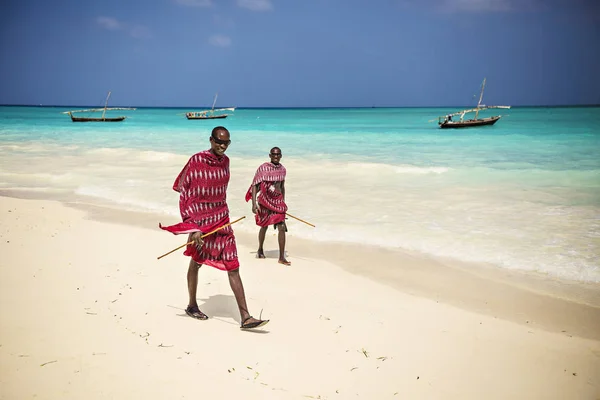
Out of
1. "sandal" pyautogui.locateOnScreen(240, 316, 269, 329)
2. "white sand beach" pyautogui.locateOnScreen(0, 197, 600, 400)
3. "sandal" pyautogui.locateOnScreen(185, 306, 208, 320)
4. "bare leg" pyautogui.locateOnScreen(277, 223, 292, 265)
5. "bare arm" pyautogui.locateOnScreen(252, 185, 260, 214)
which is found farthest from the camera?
"bare leg" pyautogui.locateOnScreen(277, 223, 292, 265)

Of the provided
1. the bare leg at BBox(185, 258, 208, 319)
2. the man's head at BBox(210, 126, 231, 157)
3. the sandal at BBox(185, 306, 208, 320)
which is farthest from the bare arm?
the man's head at BBox(210, 126, 231, 157)

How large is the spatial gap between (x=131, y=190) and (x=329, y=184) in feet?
17.3

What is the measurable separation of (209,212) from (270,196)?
6.70ft

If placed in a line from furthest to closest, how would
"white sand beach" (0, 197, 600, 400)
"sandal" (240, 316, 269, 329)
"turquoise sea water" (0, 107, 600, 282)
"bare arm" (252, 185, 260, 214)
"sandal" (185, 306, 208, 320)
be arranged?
1. "turquoise sea water" (0, 107, 600, 282)
2. "bare arm" (252, 185, 260, 214)
3. "sandal" (185, 306, 208, 320)
4. "sandal" (240, 316, 269, 329)
5. "white sand beach" (0, 197, 600, 400)

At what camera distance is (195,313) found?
3904mm

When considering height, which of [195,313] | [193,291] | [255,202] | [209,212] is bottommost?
[195,313]

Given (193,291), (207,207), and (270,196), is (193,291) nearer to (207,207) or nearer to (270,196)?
(207,207)

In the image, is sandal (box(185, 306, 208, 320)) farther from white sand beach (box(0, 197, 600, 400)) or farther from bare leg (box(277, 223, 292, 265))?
bare leg (box(277, 223, 292, 265))

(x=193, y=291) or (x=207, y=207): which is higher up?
(x=207, y=207)

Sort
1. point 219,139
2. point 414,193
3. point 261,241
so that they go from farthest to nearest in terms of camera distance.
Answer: point 414,193 < point 261,241 < point 219,139

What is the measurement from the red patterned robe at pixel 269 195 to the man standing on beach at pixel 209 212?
6.11 ft

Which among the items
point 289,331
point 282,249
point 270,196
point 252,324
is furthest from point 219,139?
point 282,249

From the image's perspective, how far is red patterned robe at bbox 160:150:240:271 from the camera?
3.61 meters

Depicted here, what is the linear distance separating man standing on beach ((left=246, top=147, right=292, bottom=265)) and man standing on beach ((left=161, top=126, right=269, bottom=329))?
1.81 meters
